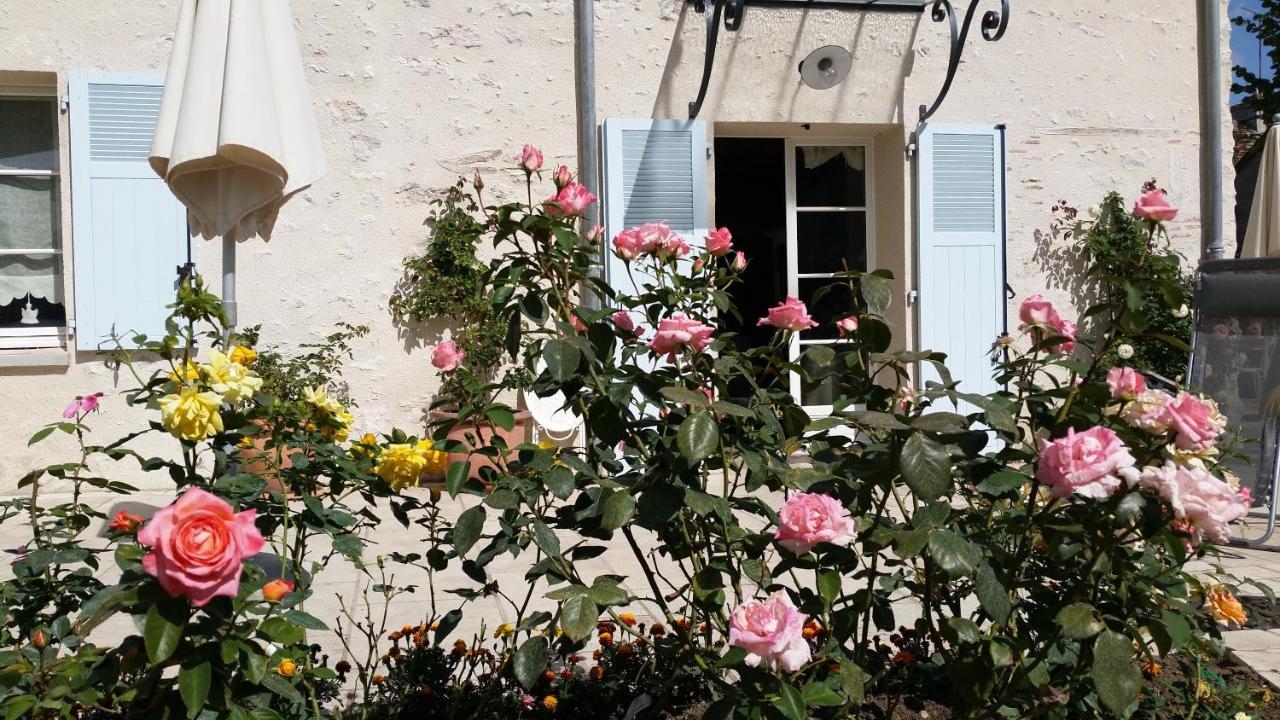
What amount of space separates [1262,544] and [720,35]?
3.83 m

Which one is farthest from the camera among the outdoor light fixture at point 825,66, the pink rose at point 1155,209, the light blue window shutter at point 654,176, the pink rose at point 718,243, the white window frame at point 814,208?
the white window frame at point 814,208

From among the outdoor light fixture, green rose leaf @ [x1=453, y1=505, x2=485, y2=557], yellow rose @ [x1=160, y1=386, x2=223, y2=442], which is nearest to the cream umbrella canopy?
yellow rose @ [x1=160, y1=386, x2=223, y2=442]

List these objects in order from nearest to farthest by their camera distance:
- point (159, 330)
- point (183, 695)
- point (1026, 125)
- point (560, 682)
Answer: point (183, 695) → point (560, 682) → point (159, 330) → point (1026, 125)

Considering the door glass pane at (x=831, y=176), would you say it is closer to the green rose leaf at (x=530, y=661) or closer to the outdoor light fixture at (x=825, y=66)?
the outdoor light fixture at (x=825, y=66)

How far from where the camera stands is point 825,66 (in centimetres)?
592

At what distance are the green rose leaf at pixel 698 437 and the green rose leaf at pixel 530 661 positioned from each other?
41 centimetres

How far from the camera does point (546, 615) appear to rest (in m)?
1.50

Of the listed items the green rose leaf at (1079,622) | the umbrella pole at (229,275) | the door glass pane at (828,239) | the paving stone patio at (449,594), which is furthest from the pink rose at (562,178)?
the door glass pane at (828,239)

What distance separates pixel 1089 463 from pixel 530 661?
2.63 feet

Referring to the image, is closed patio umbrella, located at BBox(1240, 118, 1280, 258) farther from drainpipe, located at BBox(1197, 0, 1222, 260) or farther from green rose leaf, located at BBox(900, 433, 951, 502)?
green rose leaf, located at BBox(900, 433, 951, 502)

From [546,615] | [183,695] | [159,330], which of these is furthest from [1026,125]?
[183,695]

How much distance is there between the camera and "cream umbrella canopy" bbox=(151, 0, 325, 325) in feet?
10.3

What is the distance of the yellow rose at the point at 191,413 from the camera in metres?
1.34

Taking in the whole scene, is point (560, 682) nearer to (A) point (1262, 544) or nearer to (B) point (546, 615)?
(B) point (546, 615)
